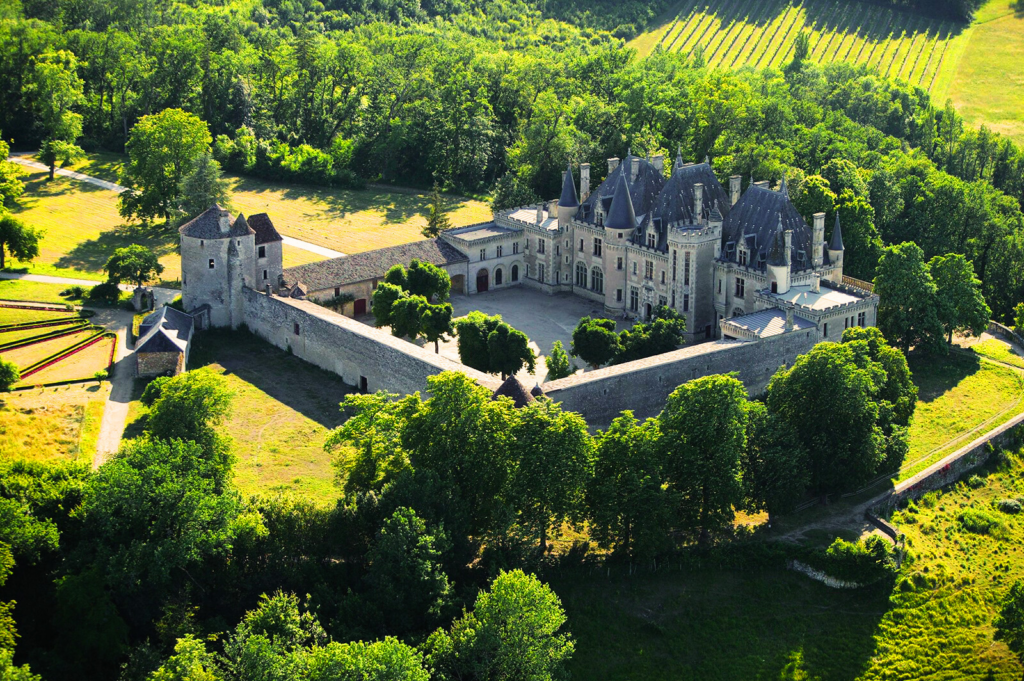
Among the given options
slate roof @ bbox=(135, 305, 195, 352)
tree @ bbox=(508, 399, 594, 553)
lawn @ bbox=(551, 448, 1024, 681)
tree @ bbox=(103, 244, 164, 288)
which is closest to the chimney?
lawn @ bbox=(551, 448, 1024, 681)

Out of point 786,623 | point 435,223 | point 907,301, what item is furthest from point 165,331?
→ point 907,301

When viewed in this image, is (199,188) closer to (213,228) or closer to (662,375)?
(213,228)

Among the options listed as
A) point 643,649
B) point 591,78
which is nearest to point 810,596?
point 643,649

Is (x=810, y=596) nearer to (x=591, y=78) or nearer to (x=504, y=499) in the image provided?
(x=504, y=499)

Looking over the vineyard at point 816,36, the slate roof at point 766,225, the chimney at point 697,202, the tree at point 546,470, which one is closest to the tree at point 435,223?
the chimney at point 697,202

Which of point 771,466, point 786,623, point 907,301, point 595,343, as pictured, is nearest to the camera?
point 786,623

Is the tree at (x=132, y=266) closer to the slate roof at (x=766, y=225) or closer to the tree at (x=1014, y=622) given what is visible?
the slate roof at (x=766, y=225)
